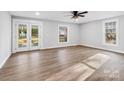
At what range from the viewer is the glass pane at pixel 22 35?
6958 mm

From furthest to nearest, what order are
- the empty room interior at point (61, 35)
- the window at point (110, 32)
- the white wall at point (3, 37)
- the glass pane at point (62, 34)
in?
the glass pane at point (62, 34), the window at point (110, 32), the empty room interior at point (61, 35), the white wall at point (3, 37)

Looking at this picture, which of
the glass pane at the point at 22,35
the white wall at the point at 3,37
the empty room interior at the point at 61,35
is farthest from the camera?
the glass pane at the point at 22,35

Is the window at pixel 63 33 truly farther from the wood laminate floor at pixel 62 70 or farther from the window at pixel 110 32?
the wood laminate floor at pixel 62 70

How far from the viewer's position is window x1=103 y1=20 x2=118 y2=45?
6744 millimetres

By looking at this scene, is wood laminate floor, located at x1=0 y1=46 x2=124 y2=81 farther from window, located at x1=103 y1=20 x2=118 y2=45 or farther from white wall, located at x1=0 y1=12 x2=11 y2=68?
window, located at x1=103 y1=20 x2=118 y2=45

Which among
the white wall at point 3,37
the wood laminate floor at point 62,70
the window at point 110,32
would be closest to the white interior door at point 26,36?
the white wall at point 3,37

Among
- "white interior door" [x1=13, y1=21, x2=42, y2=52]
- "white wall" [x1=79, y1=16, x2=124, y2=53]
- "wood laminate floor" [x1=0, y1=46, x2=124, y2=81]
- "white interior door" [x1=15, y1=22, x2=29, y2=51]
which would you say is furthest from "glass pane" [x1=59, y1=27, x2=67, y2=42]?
"wood laminate floor" [x1=0, y1=46, x2=124, y2=81]

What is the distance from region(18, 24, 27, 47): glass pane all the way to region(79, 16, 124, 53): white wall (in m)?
5.27

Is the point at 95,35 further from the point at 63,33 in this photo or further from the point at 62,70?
the point at 62,70

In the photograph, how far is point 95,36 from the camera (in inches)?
336

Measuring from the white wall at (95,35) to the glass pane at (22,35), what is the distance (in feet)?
17.3
